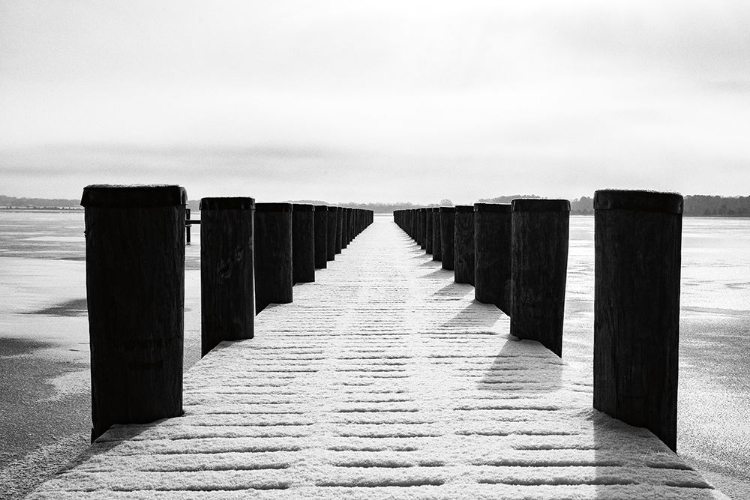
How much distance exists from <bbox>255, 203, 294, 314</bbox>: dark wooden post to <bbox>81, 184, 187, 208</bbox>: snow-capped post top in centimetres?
351

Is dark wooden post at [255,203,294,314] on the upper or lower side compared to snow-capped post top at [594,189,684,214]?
lower

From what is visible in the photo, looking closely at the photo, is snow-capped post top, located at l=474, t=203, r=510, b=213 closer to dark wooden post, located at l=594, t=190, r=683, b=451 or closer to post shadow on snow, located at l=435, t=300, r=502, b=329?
post shadow on snow, located at l=435, t=300, r=502, b=329

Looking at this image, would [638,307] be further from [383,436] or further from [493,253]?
[493,253]

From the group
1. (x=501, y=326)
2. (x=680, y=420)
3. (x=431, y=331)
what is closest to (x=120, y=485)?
(x=431, y=331)

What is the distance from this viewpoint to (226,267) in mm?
5133

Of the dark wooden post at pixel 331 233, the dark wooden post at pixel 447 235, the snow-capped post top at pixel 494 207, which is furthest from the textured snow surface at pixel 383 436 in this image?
the dark wooden post at pixel 331 233

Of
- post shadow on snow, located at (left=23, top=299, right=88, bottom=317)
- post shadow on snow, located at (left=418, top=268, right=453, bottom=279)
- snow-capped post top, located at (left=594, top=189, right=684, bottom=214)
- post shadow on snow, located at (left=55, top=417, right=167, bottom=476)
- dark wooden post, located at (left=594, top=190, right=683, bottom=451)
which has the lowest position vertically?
post shadow on snow, located at (left=23, top=299, right=88, bottom=317)

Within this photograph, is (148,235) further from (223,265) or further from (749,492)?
(749,492)

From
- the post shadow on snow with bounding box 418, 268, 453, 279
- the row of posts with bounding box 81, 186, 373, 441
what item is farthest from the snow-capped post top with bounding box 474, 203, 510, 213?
the row of posts with bounding box 81, 186, 373, 441

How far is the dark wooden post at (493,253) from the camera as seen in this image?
725cm

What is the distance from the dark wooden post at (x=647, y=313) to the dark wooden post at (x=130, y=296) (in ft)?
7.02

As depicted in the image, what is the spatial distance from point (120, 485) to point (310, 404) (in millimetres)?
1195

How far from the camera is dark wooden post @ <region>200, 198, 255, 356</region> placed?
5.12 meters

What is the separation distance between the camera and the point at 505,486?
258 cm
